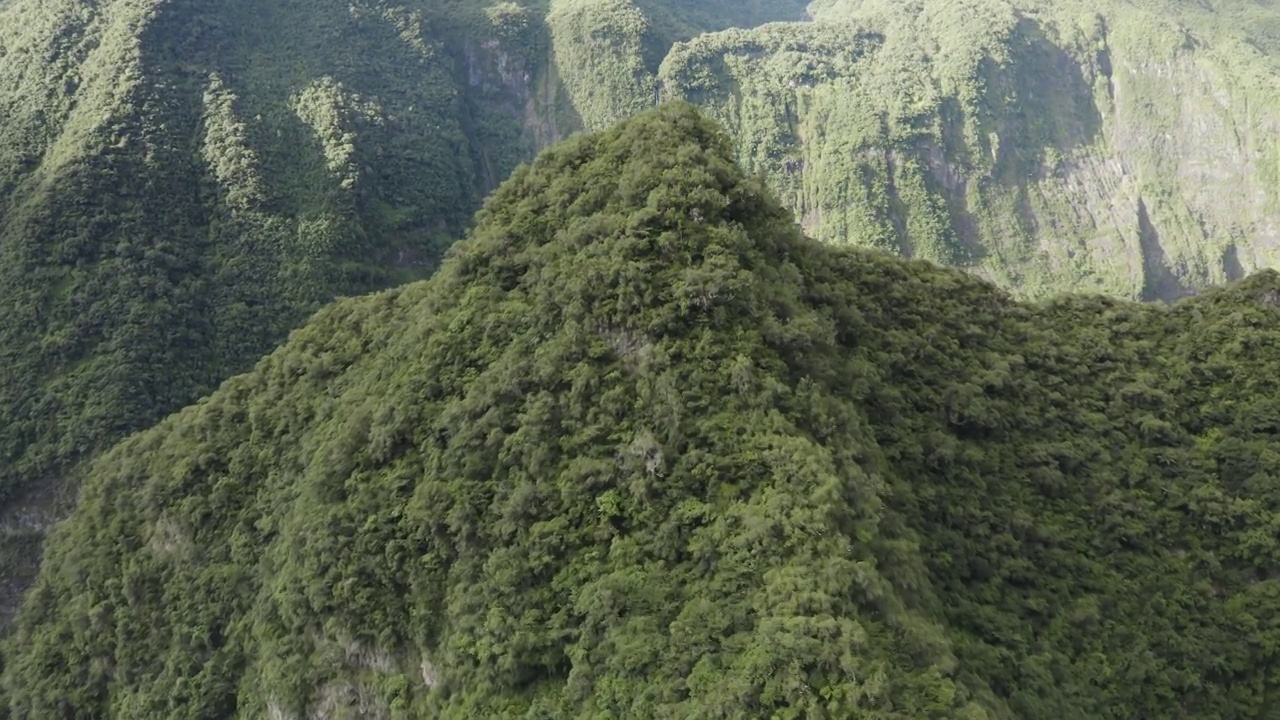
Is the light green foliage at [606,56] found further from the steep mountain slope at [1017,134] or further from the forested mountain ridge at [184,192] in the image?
the forested mountain ridge at [184,192]

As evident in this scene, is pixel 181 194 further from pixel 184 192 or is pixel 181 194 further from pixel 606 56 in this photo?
pixel 606 56

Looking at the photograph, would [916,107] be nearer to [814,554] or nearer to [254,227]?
[254,227]

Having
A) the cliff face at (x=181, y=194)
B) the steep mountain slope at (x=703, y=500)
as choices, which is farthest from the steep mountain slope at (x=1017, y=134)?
the steep mountain slope at (x=703, y=500)

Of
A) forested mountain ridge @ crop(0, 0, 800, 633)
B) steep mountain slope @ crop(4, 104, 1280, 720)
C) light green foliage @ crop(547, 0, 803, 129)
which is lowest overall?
steep mountain slope @ crop(4, 104, 1280, 720)

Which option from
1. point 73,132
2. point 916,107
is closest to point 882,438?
point 73,132

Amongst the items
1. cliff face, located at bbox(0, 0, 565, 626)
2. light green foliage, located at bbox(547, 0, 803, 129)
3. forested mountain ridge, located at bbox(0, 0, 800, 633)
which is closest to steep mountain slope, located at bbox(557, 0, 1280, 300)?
light green foliage, located at bbox(547, 0, 803, 129)

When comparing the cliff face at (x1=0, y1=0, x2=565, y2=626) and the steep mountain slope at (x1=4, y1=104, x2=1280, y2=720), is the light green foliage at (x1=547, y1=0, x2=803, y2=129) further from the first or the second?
the steep mountain slope at (x1=4, y1=104, x2=1280, y2=720)

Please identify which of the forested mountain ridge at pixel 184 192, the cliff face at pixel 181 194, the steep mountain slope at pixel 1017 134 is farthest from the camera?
the steep mountain slope at pixel 1017 134

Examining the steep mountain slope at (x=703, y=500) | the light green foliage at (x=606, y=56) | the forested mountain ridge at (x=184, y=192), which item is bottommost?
the steep mountain slope at (x=703, y=500)
